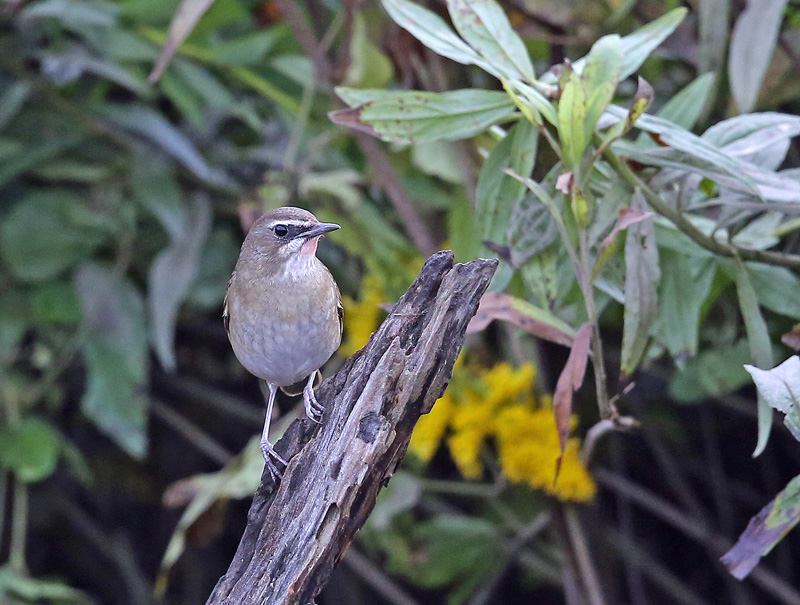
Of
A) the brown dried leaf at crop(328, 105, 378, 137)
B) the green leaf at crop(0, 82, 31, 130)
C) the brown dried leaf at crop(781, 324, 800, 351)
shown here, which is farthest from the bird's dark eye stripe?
the green leaf at crop(0, 82, 31, 130)

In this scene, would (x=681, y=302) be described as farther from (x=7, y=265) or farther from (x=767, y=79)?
(x=7, y=265)

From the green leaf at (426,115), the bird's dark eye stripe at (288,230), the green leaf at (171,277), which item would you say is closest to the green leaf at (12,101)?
the green leaf at (171,277)

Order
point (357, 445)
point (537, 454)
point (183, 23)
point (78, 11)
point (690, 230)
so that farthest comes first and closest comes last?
point (78, 11) → point (537, 454) → point (183, 23) → point (690, 230) → point (357, 445)

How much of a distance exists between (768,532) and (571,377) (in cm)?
47

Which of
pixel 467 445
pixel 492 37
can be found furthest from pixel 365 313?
pixel 492 37

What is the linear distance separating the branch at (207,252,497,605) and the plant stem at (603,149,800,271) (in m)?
0.43

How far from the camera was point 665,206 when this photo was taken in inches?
76.5

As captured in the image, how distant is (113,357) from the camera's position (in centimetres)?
337

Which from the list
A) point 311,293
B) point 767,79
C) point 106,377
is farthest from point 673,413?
point 106,377

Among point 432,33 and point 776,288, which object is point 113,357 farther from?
point 776,288

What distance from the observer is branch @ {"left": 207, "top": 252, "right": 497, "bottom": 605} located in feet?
5.20

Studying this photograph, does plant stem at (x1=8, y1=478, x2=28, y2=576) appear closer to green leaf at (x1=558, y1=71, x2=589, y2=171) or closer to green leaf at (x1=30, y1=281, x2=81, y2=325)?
green leaf at (x1=30, y1=281, x2=81, y2=325)

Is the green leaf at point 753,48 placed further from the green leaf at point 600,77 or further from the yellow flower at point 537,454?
the yellow flower at point 537,454

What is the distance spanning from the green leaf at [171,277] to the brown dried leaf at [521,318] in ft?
4.97
